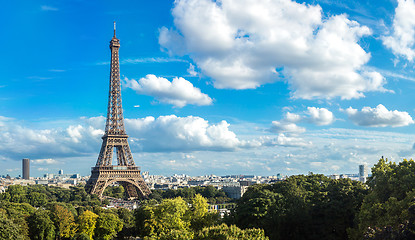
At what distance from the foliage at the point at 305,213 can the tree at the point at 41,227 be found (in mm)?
22635

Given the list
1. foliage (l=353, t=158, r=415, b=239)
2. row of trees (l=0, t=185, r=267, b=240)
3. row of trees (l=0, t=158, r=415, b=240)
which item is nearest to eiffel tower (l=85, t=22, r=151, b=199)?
row of trees (l=0, t=185, r=267, b=240)

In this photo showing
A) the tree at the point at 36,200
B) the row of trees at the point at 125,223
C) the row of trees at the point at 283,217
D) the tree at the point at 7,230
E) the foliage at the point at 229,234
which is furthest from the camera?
the tree at the point at 36,200

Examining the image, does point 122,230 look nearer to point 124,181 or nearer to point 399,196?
point 124,181

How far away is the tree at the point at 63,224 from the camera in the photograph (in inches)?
2023

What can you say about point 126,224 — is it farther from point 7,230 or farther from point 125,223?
point 7,230

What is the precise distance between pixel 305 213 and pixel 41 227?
30737mm

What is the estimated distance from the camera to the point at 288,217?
38156 mm

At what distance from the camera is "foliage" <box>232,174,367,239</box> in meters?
36.2

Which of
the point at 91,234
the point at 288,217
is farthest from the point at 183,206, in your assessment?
the point at 91,234

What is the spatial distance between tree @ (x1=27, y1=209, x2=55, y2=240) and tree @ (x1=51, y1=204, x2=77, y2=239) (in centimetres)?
104

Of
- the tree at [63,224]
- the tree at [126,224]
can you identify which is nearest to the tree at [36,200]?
the tree at [126,224]

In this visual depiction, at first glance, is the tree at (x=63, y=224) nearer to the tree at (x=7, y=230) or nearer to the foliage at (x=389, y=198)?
the tree at (x=7, y=230)

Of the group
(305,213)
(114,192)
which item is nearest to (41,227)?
(305,213)

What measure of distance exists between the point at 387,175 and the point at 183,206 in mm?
19311
